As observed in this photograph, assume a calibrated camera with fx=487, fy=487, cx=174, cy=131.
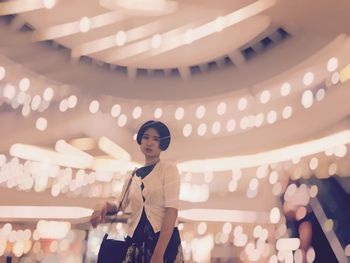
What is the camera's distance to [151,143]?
1563mm

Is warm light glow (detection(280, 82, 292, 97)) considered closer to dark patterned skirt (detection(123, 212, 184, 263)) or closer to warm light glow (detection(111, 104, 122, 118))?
warm light glow (detection(111, 104, 122, 118))

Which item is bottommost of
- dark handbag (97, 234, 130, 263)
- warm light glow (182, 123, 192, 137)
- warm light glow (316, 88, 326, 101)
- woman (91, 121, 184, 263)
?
dark handbag (97, 234, 130, 263)

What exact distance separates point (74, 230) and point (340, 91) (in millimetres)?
4330

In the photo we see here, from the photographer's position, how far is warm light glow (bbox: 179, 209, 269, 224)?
7293mm

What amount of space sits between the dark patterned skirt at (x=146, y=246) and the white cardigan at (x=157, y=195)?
0.05 ft

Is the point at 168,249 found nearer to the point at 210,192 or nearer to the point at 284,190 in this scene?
the point at 284,190

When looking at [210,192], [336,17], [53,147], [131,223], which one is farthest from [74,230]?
[131,223]

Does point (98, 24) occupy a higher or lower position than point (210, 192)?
higher

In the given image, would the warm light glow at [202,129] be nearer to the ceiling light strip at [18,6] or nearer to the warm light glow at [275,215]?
the warm light glow at [275,215]

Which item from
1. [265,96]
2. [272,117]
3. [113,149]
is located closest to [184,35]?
[265,96]

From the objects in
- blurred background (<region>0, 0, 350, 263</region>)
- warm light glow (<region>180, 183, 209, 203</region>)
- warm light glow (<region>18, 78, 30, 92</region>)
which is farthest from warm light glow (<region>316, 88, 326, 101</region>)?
warm light glow (<region>18, 78, 30, 92</region>)

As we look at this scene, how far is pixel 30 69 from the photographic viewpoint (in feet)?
17.2

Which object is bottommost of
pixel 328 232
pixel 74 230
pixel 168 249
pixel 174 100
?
pixel 168 249

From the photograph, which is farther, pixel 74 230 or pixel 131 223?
pixel 74 230
